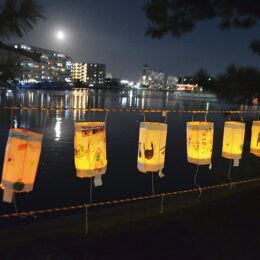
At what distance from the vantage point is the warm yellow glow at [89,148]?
15.6 ft

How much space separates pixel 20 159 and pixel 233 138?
12.7 feet

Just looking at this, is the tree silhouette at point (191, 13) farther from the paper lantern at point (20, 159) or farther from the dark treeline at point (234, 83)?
the paper lantern at point (20, 159)

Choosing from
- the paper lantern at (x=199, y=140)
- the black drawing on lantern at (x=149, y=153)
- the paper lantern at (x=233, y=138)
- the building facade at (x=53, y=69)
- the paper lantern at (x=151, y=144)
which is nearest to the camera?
the paper lantern at (x=151, y=144)

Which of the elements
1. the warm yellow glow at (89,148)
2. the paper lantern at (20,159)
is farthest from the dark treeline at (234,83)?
the paper lantern at (20,159)

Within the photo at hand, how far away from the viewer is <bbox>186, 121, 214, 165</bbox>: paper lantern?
5961 mm

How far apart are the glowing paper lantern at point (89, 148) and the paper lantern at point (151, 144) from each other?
2.13 feet

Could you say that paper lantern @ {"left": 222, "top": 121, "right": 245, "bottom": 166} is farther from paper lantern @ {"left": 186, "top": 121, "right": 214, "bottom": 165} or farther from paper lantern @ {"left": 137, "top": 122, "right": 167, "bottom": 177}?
paper lantern @ {"left": 137, "top": 122, "right": 167, "bottom": 177}

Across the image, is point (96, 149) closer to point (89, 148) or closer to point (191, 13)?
point (89, 148)

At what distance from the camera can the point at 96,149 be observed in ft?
16.2

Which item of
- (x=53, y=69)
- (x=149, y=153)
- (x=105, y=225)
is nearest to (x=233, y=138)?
(x=149, y=153)

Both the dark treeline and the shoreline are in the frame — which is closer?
the shoreline

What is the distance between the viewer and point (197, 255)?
4.81 meters

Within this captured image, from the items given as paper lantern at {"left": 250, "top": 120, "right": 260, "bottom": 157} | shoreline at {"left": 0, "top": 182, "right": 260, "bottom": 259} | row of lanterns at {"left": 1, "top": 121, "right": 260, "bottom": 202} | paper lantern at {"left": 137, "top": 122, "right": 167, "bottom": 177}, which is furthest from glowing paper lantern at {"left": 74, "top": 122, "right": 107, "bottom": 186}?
paper lantern at {"left": 250, "top": 120, "right": 260, "bottom": 157}

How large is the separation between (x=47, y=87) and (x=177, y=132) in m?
131
